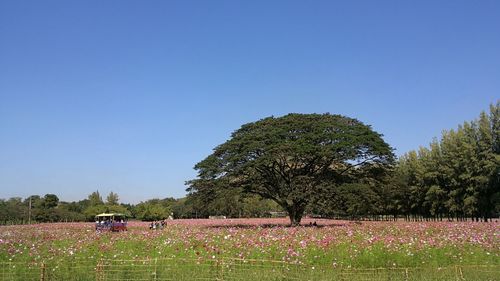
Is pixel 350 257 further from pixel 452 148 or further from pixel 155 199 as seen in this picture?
pixel 155 199

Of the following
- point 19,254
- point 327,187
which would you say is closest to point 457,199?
point 327,187

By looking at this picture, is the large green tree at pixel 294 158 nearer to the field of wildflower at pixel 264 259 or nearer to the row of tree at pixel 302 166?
the row of tree at pixel 302 166

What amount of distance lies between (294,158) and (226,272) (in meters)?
22.7

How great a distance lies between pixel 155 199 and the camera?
13238 cm

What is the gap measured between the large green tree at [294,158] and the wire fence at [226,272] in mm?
19863

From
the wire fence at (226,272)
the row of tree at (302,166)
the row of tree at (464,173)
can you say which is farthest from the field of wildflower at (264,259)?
the row of tree at (464,173)

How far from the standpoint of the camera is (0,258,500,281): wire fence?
937 centimetres

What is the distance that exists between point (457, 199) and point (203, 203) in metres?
33.0

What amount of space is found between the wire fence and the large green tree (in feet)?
65.2

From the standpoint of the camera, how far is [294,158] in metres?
32.2

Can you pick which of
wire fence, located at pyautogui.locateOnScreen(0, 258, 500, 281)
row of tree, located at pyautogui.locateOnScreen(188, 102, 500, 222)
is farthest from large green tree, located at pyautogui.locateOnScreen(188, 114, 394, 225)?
wire fence, located at pyautogui.locateOnScreen(0, 258, 500, 281)

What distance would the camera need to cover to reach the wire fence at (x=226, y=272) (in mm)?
9367

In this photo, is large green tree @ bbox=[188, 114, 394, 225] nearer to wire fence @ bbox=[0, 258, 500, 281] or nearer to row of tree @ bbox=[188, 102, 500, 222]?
row of tree @ bbox=[188, 102, 500, 222]

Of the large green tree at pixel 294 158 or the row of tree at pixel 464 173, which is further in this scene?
the row of tree at pixel 464 173
